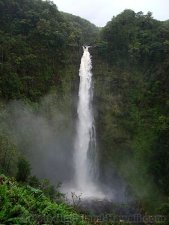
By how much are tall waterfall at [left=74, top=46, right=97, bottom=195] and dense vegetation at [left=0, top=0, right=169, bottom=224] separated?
0.63 meters

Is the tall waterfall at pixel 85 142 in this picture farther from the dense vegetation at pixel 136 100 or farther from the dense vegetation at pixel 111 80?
the dense vegetation at pixel 136 100

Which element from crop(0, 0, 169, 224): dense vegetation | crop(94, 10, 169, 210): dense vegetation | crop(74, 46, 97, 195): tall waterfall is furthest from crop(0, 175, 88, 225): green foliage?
crop(74, 46, 97, 195): tall waterfall

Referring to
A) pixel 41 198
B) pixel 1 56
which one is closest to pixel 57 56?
pixel 1 56

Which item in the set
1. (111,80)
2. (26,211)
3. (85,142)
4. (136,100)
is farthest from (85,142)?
(26,211)

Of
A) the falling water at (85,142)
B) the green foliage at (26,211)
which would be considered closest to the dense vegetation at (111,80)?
the falling water at (85,142)

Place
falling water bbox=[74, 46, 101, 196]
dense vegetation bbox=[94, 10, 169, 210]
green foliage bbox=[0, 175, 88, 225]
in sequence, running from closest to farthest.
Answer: green foliage bbox=[0, 175, 88, 225] < dense vegetation bbox=[94, 10, 169, 210] < falling water bbox=[74, 46, 101, 196]

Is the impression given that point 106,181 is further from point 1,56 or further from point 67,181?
point 1,56

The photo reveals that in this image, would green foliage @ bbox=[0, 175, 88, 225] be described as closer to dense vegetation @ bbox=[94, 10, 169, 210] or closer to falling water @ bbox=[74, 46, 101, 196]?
dense vegetation @ bbox=[94, 10, 169, 210]

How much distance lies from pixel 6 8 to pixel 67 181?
1759 centimetres

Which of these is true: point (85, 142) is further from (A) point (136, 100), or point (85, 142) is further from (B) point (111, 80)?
(B) point (111, 80)

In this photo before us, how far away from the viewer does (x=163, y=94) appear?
1467 inches

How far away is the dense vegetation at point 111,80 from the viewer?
33.8 meters

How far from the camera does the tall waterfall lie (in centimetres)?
3538

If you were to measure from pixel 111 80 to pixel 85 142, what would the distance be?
646cm
